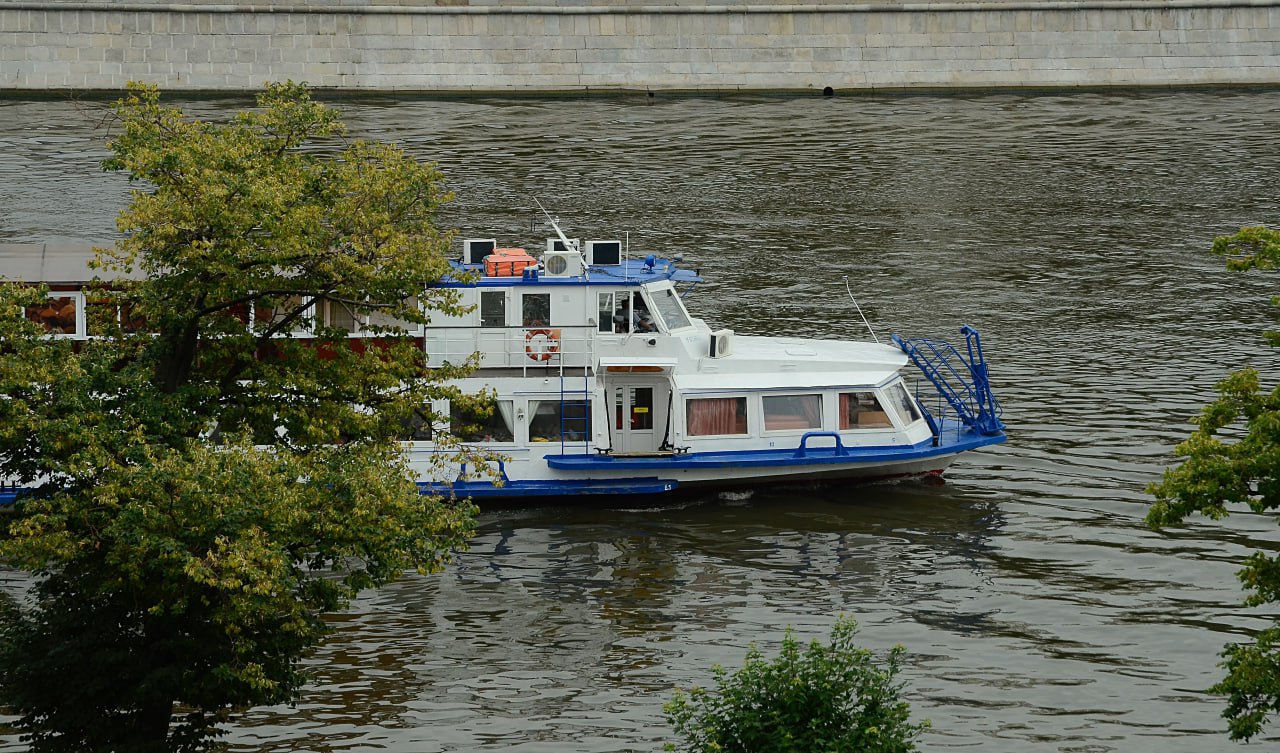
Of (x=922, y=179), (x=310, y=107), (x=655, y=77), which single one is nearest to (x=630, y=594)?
(x=310, y=107)

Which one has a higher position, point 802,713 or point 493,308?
point 493,308

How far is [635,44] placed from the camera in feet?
282

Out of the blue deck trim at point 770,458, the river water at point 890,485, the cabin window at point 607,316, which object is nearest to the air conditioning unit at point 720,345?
the cabin window at point 607,316

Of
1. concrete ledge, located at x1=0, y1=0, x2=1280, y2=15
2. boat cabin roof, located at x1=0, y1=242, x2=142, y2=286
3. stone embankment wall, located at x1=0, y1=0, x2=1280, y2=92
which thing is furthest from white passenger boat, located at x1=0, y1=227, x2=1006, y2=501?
concrete ledge, located at x1=0, y1=0, x2=1280, y2=15

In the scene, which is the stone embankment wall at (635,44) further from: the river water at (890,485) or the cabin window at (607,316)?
the cabin window at (607,316)

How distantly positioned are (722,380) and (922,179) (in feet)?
117

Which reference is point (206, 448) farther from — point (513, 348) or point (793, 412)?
point (793, 412)

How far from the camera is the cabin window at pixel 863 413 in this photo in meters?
35.1

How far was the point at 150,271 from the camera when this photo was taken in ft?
74.1

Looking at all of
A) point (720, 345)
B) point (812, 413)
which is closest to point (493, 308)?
point (720, 345)

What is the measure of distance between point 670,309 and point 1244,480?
17.8m

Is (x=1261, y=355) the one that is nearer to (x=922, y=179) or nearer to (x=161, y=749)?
(x=922, y=179)

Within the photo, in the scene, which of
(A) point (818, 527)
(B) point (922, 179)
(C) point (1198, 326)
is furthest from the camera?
(B) point (922, 179)

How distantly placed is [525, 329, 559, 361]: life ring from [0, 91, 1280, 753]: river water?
294 cm
